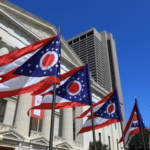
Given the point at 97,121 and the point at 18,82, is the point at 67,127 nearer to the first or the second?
the point at 97,121

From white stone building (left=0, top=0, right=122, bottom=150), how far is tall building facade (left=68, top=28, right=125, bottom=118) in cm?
7098

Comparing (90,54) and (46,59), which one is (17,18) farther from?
(90,54)

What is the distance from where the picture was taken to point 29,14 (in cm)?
2092

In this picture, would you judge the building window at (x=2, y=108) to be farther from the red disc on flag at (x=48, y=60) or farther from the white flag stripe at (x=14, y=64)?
the red disc on flag at (x=48, y=60)

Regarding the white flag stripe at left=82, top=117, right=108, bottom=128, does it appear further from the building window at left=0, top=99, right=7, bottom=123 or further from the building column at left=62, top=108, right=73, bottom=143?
the building column at left=62, top=108, right=73, bottom=143

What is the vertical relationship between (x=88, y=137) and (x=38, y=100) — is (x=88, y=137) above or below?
below

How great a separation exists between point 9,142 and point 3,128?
1246 mm

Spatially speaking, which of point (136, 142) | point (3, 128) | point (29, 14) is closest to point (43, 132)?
point (3, 128)

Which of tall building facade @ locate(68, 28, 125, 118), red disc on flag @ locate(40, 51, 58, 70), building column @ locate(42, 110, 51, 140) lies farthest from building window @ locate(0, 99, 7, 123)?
tall building facade @ locate(68, 28, 125, 118)

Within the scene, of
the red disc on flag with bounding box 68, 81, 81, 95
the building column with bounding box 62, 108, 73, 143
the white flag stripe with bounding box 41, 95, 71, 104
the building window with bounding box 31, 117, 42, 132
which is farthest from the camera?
the building column with bounding box 62, 108, 73, 143

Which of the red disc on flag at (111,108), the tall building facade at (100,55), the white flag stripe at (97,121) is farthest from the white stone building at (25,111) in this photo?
the tall building facade at (100,55)

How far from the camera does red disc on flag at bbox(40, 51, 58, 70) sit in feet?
24.6

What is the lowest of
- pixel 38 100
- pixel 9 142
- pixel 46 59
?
pixel 9 142

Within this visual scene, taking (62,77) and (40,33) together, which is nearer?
(62,77)
